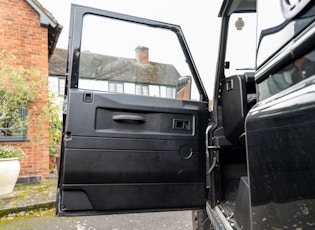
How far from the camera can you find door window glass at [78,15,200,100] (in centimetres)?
185

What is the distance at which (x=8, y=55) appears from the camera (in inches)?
230

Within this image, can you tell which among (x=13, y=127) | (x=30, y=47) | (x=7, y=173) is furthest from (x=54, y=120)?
(x=7, y=173)

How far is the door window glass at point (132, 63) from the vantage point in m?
1.85

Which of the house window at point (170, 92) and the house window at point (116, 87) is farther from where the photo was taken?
the house window at point (170, 92)

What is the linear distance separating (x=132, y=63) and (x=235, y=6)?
93 cm

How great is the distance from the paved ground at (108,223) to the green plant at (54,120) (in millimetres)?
2998

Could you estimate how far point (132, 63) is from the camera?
6.44 ft

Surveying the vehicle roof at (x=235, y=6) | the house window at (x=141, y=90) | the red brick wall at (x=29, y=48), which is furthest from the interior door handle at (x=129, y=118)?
the red brick wall at (x=29, y=48)

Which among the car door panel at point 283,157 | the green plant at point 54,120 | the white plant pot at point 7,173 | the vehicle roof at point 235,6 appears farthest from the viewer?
the green plant at point 54,120

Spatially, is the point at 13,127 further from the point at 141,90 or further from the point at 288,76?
the point at 288,76

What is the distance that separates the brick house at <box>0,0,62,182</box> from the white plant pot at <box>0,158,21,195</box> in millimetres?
1105

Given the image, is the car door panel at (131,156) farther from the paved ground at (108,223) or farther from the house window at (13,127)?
the house window at (13,127)

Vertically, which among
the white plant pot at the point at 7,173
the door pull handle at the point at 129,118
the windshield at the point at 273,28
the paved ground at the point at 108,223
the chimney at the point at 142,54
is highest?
the chimney at the point at 142,54

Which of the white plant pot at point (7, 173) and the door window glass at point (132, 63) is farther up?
the door window glass at point (132, 63)
